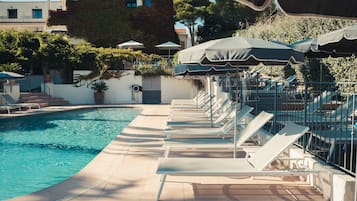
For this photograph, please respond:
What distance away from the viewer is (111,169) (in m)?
6.47

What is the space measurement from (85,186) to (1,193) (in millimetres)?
1979

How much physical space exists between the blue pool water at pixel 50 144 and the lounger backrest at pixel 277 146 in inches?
156

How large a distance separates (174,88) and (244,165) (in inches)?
657

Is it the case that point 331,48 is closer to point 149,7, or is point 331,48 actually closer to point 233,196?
point 233,196

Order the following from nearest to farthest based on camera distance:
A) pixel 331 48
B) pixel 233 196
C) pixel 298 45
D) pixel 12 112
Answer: pixel 233 196 < pixel 331 48 < pixel 298 45 < pixel 12 112

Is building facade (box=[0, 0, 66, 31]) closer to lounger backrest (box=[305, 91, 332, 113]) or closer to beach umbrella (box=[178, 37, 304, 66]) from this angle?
lounger backrest (box=[305, 91, 332, 113])

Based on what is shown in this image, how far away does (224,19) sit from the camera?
32.4 m

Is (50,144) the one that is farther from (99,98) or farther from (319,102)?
(99,98)

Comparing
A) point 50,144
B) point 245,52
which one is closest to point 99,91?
point 50,144

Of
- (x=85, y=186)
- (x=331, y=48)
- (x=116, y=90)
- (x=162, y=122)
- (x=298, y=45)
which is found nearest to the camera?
(x=85, y=186)

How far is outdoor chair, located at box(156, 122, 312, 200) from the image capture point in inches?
182

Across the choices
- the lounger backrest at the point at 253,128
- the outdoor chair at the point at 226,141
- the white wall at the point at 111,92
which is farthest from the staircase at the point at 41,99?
the lounger backrest at the point at 253,128

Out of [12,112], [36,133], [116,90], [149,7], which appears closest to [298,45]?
[36,133]

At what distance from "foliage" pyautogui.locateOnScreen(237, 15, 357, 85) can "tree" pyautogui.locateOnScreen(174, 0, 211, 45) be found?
13772 mm
